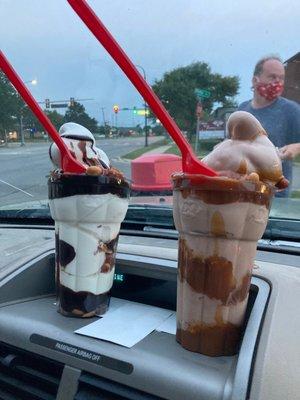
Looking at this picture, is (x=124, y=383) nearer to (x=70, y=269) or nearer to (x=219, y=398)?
(x=219, y=398)

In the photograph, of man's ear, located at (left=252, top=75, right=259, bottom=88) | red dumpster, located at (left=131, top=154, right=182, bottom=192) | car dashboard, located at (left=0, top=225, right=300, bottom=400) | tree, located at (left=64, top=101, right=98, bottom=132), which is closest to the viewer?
car dashboard, located at (left=0, top=225, right=300, bottom=400)

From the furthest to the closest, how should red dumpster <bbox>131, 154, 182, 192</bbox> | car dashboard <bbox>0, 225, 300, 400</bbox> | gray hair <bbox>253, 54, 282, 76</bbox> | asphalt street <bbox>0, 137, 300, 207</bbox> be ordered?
1. red dumpster <bbox>131, 154, 182, 192</bbox>
2. asphalt street <bbox>0, 137, 300, 207</bbox>
3. gray hair <bbox>253, 54, 282, 76</bbox>
4. car dashboard <bbox>0, 225, 300, 400</bbox>

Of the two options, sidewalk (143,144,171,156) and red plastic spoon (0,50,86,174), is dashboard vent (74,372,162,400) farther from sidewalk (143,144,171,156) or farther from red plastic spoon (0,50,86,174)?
sidewalk (143,144,171,156)

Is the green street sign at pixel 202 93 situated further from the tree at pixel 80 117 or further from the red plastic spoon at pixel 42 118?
the red plastic spoon at pixel 42 118

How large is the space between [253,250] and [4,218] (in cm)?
168

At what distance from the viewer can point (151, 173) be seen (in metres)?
2.61

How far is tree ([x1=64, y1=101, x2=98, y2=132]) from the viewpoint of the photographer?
6.94 ft

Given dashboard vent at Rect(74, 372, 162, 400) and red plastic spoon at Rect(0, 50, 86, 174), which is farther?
red plastic spoon at Rect(0, 50, 86, 174)

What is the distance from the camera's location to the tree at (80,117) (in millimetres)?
2115

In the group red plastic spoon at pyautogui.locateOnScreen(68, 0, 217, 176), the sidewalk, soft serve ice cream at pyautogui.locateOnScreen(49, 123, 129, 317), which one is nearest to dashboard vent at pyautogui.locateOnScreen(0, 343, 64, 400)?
soft serve ice cream at pyautogui.locateOnScreen(49, 123, 129, 317)

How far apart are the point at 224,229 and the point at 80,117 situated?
1.04 metres

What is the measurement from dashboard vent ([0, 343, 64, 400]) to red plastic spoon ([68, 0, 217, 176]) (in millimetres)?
680

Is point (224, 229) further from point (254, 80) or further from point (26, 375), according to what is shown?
point (254, 80)

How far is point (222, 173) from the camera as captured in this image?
53.4 inches
